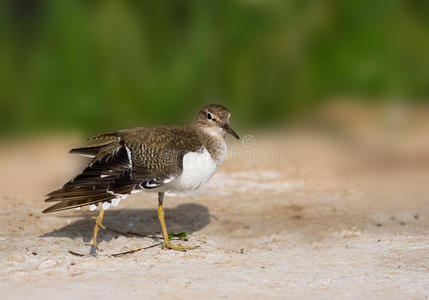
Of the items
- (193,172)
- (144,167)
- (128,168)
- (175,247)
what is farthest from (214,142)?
(175,247)

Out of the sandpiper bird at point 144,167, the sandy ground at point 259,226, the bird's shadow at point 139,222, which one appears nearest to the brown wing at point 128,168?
the sandpiper bird at point 144,167

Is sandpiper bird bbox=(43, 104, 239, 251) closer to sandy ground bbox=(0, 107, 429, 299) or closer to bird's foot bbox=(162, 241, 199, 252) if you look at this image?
bird's foot bbox=(162, 241, 199, 252)

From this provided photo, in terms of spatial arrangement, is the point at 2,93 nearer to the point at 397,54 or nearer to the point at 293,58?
the point at 293,58

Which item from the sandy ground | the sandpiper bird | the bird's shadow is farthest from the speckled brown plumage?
the bird's shadow

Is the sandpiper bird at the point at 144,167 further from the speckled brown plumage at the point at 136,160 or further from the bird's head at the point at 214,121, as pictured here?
the bird's head at the point at 214,121

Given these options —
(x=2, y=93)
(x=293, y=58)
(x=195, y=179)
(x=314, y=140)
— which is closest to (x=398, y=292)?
(x=195, y=179)

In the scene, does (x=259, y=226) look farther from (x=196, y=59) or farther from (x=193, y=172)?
(x=196, y=59)
